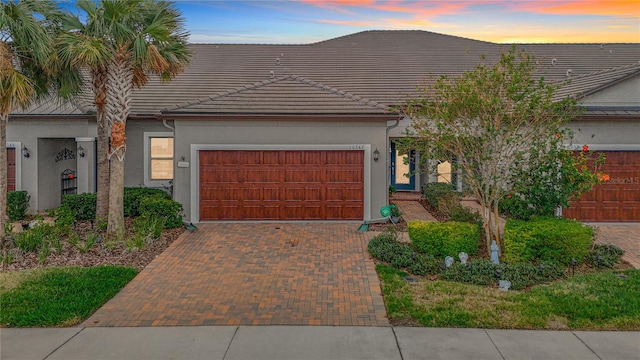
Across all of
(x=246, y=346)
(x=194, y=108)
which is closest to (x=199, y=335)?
(x=246, y=346)

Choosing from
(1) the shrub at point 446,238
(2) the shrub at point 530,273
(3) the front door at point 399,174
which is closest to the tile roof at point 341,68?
(3) the front door at point 399,174

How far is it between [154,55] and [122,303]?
5934 mm

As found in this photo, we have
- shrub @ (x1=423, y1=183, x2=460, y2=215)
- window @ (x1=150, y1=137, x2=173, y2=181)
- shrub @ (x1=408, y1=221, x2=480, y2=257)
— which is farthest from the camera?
window @ (x1=150, y1=137, x2=173, y2=181)

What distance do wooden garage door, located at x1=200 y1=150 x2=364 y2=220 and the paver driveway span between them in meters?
1.61

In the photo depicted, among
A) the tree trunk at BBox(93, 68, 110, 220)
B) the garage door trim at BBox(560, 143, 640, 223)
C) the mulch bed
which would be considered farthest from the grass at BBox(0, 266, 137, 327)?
the garage door trim at BBox(560, 143, 640, 223)

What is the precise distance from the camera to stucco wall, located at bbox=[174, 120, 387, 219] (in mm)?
13203

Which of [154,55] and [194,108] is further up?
[154,55]

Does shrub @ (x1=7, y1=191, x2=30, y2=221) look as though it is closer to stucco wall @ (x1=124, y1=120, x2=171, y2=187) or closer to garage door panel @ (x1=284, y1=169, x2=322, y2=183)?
stucco wall @ (x1=124, y1=120, x2=171, y2=187)

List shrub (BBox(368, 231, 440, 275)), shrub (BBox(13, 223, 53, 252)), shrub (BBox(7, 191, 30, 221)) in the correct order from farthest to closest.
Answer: shrub (BBox(7, 191, 30, 221))
shrub (BBox(13, 223, 53, 252))
shrub (BBox(368, 231, 440, 275))

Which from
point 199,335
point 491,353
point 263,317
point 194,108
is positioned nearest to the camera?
point 491,353

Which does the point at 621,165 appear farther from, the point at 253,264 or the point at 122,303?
the point at 122,303

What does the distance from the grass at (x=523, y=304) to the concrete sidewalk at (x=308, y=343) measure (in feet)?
0.78

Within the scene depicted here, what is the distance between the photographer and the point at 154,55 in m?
10.5

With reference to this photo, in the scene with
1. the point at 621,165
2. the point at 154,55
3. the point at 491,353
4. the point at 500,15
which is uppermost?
the point at 500,15
